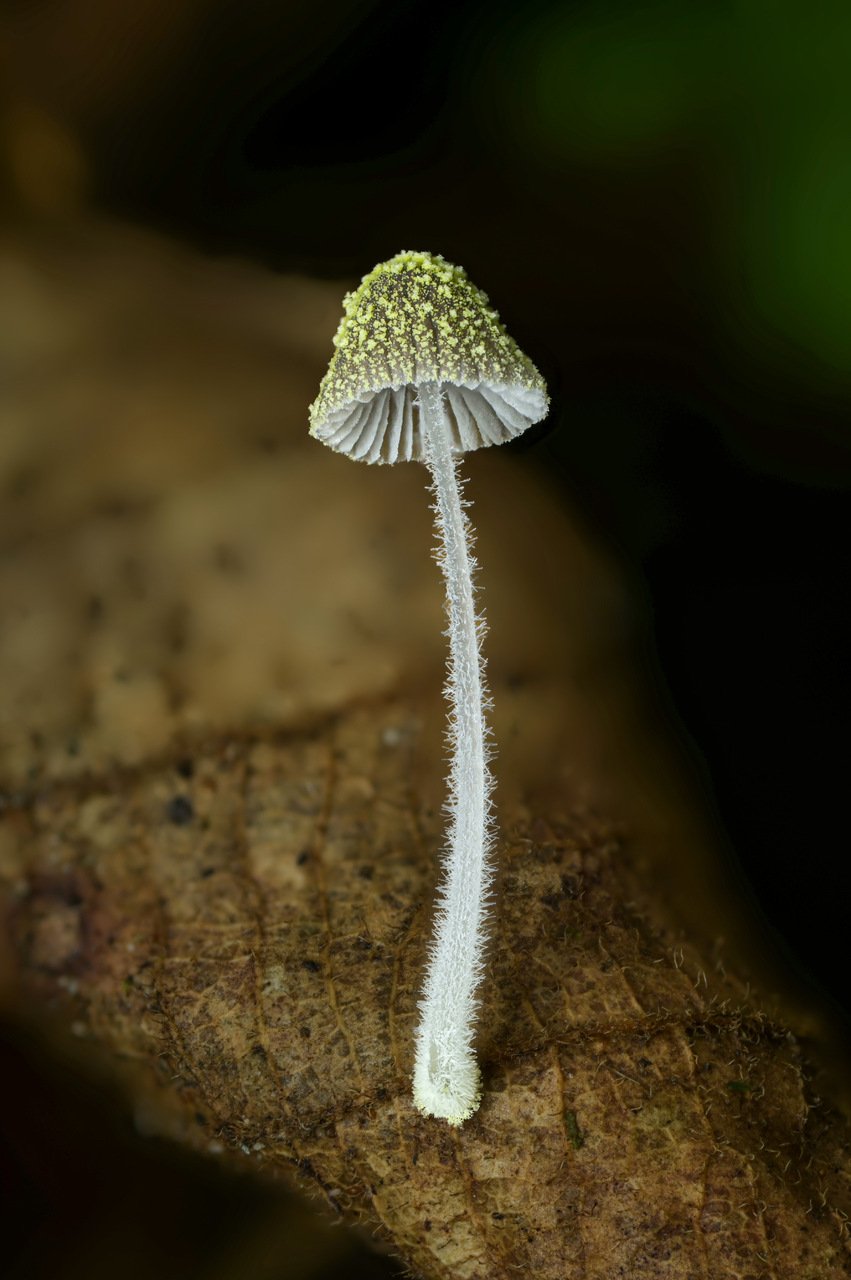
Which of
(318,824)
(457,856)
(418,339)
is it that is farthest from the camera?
(318,824)

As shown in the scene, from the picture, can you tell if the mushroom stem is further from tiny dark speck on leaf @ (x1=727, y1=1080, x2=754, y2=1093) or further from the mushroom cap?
tiny dark speck on leaf @ (x1=727, y1=1080, x2=754, y2=1093)

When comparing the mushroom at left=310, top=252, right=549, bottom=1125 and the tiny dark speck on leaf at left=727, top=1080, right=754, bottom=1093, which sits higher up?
the mushroom at left=310, top=252, right=549, bottom=1125

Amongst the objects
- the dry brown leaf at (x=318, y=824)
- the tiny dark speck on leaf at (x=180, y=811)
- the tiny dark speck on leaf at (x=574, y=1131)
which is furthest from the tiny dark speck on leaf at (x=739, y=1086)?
the tiny dark speck on leaf at (x=180, y=811)

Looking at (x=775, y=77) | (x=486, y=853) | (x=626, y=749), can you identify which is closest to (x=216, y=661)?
(x=486, y=853)

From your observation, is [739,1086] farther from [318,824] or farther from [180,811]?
[180,811]

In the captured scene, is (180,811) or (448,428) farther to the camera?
(180,811)

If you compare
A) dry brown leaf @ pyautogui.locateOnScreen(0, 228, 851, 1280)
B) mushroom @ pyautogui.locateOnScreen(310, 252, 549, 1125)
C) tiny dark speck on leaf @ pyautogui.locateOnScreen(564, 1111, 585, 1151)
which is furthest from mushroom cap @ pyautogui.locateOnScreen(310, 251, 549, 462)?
tiny dark speck on leaf @ pyautogui.locateOnScreen(564, 1111, 585, 1151)

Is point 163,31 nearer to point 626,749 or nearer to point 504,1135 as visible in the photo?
point 626,749

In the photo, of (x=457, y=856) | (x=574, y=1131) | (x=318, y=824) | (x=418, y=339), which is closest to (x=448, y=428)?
(x=418, y=339)
